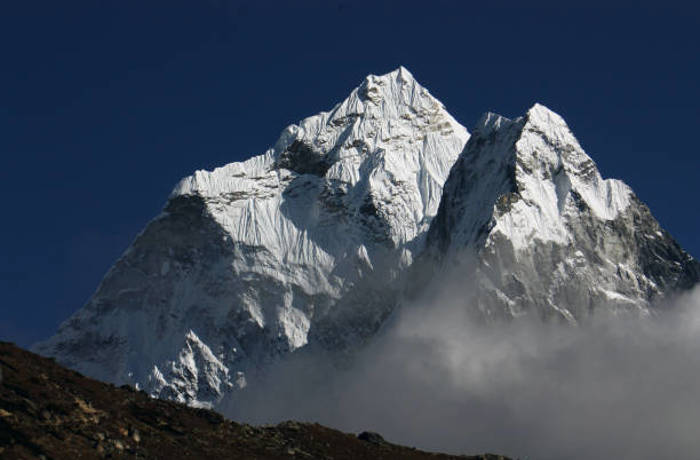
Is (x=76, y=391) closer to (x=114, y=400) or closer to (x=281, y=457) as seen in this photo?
(x=114, y=400)

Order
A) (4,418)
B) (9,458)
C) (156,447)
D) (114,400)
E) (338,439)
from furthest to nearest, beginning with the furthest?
(338,439) → (114,400) → (156,447) → (4,418) → (9,458)

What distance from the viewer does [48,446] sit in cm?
8244

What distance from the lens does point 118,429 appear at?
9019 cm

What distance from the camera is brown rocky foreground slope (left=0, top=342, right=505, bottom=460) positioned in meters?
84.1

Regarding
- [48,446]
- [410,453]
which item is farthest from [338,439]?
[48,446]

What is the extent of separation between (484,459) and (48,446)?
132 ft

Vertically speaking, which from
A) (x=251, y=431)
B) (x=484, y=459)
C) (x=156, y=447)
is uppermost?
(x=484, y=459)

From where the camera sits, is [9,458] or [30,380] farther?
[30,380]

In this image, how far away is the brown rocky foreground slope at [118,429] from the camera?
276 feet

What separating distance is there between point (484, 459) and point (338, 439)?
12313 mm

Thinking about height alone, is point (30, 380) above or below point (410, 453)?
below

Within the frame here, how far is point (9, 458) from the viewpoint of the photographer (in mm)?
78375

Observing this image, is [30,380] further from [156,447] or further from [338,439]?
[338,439]

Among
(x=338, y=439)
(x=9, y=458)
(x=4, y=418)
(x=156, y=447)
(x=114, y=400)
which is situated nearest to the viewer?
(x=9, y=458)
